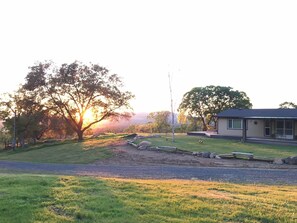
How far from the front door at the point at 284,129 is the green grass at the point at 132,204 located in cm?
2575

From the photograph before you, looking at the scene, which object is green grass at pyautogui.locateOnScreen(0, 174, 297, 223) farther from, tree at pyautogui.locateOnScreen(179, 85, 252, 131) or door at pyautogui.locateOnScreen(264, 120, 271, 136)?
tree at pyautogui.locateOnScreen(179, 85, 252, 131)

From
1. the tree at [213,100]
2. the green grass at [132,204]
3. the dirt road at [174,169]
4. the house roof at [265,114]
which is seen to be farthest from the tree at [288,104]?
the green grass at [132,204]

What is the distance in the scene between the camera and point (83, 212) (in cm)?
548

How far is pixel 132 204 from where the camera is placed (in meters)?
5.97

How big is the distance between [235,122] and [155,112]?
26.8 meters

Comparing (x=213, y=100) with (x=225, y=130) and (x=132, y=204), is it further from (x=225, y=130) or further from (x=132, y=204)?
(x=132, y=204)

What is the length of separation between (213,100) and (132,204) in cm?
4291

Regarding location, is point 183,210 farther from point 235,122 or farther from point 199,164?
point 235,122

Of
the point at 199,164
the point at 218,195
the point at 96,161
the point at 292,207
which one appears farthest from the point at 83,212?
the point at 96,161

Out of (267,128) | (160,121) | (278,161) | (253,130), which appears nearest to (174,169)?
(278,161)

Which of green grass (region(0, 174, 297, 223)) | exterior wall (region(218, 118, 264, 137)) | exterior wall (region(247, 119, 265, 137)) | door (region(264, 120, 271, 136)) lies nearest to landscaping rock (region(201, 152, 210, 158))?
exterior wall (region(218, 118, 264, 137))

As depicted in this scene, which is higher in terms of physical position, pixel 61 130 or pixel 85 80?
pixel 85 80

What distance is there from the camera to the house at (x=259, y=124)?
101ft

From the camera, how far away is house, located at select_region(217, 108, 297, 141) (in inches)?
1212
